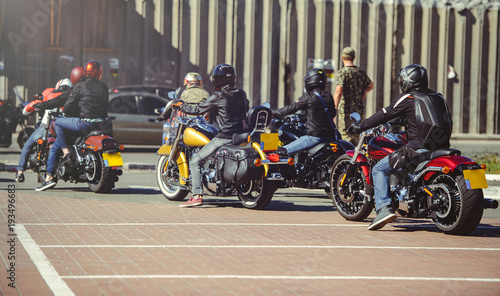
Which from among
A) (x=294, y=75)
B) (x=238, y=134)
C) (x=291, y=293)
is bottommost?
(x=291, y=293)

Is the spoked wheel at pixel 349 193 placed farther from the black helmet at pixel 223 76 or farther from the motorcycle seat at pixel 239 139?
the black helmet at pixel 223 76

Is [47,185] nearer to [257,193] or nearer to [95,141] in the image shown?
[95,141]

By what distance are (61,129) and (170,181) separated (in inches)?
69.7

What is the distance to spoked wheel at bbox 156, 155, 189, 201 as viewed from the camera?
36.5 ft

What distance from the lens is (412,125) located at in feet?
28.2

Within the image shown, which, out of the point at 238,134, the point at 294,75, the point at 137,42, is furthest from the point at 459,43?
the point at 238,134

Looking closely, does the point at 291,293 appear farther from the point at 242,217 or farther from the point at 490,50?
the point at 490,50

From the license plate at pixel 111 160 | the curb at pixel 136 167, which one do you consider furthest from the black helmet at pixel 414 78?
the curb at pixel 136 167

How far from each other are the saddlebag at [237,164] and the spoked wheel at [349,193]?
0.94 meters

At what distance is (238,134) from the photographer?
1034 centimetres

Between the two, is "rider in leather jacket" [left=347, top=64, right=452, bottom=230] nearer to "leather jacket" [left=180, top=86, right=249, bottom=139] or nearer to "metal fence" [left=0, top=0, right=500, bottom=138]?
"leather jacket" [left=180, top=86, right=249, bottom=139]

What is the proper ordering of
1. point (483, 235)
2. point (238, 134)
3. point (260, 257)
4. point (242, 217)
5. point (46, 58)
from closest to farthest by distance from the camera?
point (260, 257)
point (483, 235)
point (242, 217)
point (238, 134)
point (46, 58)

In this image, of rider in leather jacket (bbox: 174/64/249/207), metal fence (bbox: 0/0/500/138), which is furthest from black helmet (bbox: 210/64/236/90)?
metal fence (bbox: 0/0/500/138)

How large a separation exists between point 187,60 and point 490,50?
9929 mm
